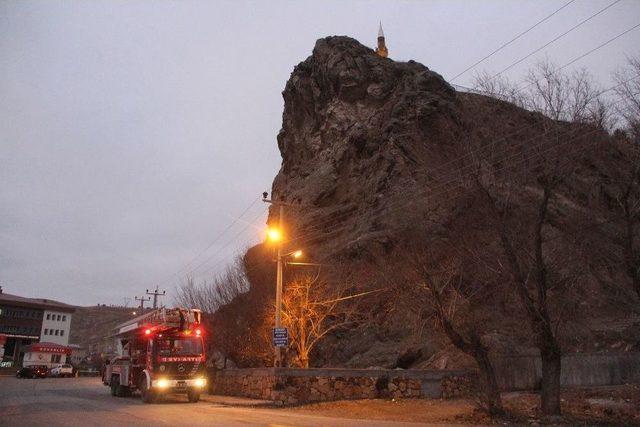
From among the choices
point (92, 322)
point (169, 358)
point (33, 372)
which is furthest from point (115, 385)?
point (92, 322)

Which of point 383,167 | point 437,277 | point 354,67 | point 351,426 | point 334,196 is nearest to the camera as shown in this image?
point 351,426

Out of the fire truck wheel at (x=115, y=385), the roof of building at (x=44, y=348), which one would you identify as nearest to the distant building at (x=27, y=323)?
the roof of building at (x=44, y=348)

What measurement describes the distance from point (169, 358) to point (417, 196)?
17.7 meters

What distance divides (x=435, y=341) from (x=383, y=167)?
18.6 meters

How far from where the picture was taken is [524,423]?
581 inches

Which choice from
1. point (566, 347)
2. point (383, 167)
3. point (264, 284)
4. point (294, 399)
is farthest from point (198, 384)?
point (383, 167)

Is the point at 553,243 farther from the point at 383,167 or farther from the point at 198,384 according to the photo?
the point at 383,167

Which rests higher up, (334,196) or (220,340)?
(334,196)

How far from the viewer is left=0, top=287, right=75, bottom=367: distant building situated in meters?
91.0

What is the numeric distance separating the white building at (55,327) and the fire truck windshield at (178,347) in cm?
8927

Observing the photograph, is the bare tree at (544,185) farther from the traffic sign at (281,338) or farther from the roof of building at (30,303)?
the roof of building at (30,303)

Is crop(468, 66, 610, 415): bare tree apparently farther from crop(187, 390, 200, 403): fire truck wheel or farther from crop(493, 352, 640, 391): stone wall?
crop(187, 390, 200, 403): fire truck wheel

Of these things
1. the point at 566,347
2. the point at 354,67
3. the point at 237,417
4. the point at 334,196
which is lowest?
the point at 237,417

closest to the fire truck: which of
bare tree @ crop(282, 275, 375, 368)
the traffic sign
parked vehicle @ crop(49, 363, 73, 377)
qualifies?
the traffic sign
